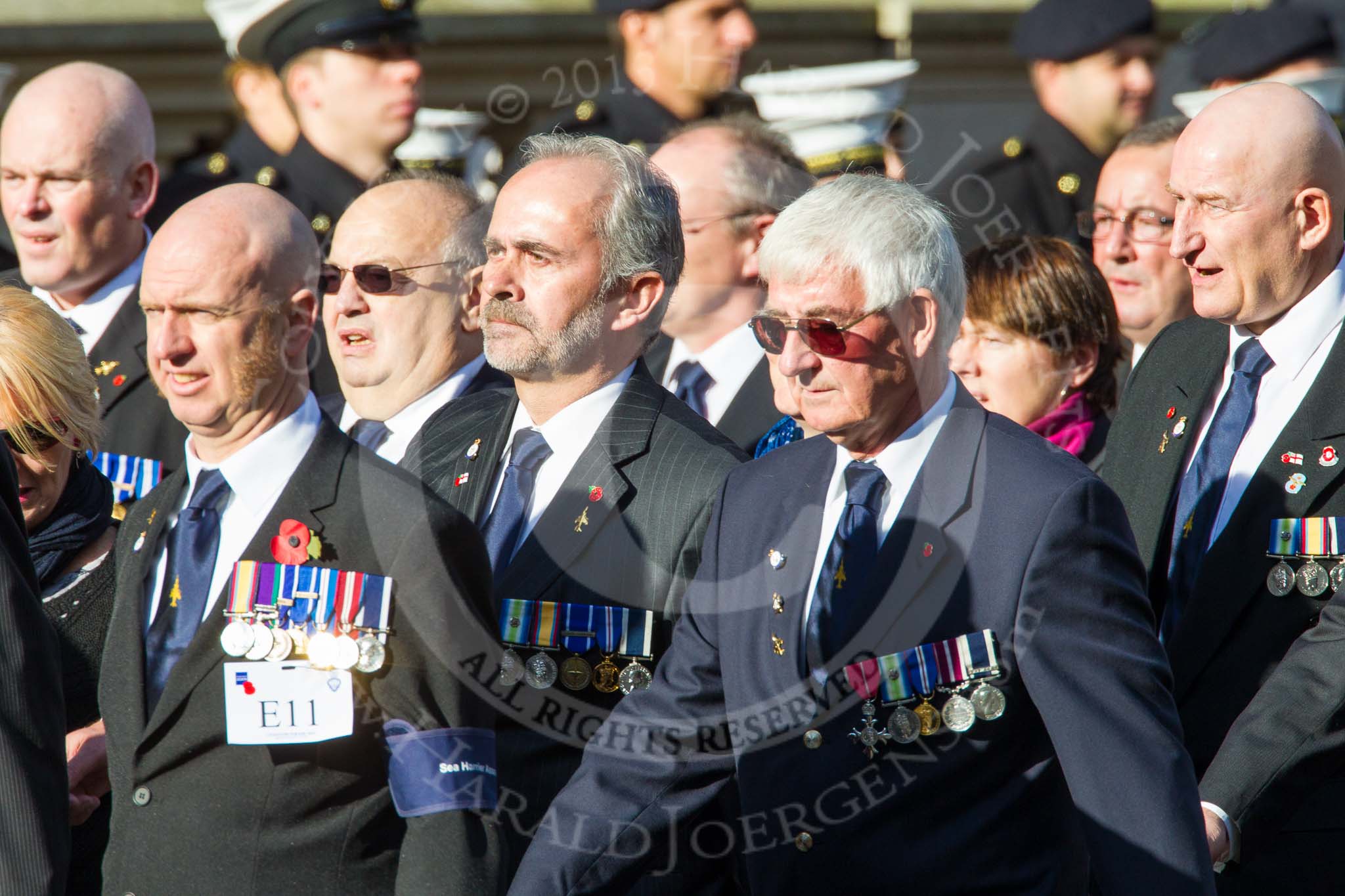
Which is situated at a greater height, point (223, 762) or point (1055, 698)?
point (1055, 698)

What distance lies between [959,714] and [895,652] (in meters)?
0.16

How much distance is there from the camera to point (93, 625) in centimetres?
383

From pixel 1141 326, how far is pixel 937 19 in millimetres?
5905

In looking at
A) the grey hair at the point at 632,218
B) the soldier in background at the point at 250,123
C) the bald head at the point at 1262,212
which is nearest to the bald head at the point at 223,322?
the grey hair at the point at 632,218

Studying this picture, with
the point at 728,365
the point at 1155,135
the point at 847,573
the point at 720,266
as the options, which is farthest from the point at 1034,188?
the point at 847,573

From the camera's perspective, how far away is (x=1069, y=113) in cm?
A: 655

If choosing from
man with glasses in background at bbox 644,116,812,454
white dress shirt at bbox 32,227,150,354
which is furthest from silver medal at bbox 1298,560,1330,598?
white dress shirt at bbox 32,227,150,354

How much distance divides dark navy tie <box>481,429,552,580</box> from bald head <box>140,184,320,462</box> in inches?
21.7

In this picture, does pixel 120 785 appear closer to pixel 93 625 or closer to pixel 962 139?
pixel 93 625

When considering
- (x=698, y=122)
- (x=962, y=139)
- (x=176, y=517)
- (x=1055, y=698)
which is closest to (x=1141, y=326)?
(x=698, y=122)

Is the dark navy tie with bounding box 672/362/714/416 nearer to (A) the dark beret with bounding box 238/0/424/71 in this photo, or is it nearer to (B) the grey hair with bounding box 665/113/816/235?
(B) the grey hair with bounding box 665/113/816/235

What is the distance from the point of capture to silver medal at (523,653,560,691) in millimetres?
3625

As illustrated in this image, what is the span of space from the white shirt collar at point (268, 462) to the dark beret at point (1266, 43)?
3899mm

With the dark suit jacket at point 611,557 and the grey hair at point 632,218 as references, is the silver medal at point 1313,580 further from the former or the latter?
Answer: the grey hair at point 632,218
